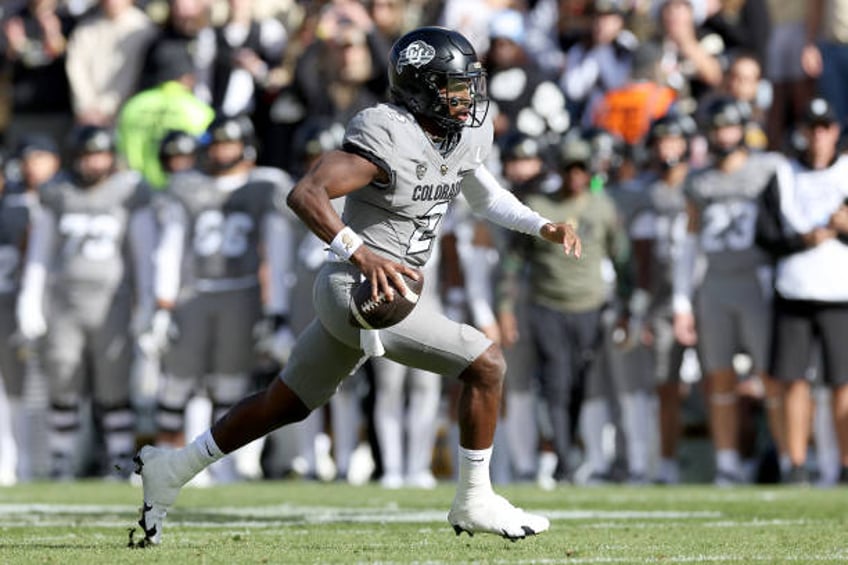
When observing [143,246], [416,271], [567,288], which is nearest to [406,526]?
[416,271]

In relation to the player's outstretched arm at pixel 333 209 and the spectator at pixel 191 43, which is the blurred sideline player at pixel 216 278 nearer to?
the spectator at pixel 191 43

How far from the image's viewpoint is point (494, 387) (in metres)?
6.15

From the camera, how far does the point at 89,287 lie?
1146 cm

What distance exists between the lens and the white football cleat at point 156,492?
6.25m

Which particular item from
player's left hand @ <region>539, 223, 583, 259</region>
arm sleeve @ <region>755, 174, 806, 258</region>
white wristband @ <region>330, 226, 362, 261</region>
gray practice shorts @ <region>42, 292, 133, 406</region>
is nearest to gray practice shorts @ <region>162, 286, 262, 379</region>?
Result: gray practice shorts @ <region>42, 292, 133, 406</region>

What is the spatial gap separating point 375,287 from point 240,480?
19.9 feet

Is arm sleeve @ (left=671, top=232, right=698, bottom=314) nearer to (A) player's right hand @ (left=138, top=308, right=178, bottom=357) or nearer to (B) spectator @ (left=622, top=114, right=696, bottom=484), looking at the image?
(B) spectator @ (left=622, top=114, right=696, bottom=484)

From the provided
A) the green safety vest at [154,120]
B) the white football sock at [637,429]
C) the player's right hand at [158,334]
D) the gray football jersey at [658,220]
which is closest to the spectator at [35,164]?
the green safety vest at [154,120]

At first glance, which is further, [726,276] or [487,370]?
[726,276]

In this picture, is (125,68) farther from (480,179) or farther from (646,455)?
(480,179)

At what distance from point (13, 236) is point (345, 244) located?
649cm

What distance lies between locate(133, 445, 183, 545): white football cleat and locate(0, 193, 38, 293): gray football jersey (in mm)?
5757

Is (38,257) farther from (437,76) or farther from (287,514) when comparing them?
(437,76)

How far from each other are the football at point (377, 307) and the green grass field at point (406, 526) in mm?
709
